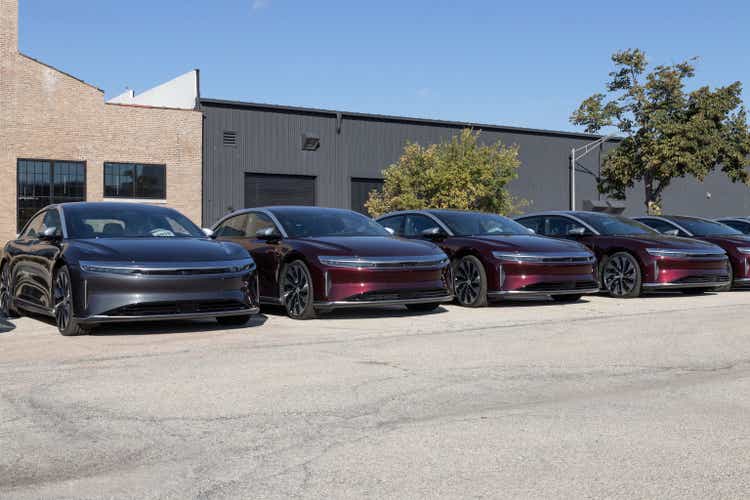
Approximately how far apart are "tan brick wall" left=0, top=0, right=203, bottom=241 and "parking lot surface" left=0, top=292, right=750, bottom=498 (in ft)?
76.3

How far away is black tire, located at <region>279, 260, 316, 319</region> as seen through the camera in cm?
1038

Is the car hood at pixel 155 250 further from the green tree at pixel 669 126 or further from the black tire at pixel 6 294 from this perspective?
the green tree at pixel 669 126

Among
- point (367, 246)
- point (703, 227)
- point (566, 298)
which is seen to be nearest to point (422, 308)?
point (367, 246)

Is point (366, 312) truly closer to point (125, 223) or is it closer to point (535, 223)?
point (125, 223)

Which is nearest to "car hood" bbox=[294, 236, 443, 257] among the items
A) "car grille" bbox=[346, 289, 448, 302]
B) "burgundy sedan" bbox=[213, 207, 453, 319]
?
"burgundy sedan" bbox=[213, 207, 453, 319]

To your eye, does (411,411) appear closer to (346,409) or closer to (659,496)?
(346,409)

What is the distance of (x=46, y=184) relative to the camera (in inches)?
1210

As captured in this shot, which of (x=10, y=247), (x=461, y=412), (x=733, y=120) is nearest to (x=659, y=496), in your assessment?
(x=461, y=412)

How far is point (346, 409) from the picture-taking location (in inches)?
212

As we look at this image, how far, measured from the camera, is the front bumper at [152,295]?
841cm

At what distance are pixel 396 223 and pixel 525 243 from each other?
2.37m

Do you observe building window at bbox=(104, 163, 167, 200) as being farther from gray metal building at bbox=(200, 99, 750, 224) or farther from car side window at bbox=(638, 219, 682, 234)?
car side window at bbox=(638, 219, 682, 234)

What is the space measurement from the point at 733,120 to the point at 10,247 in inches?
1322

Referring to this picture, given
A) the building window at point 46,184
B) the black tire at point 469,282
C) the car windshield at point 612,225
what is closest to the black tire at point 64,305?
the black tire at point 469,282
